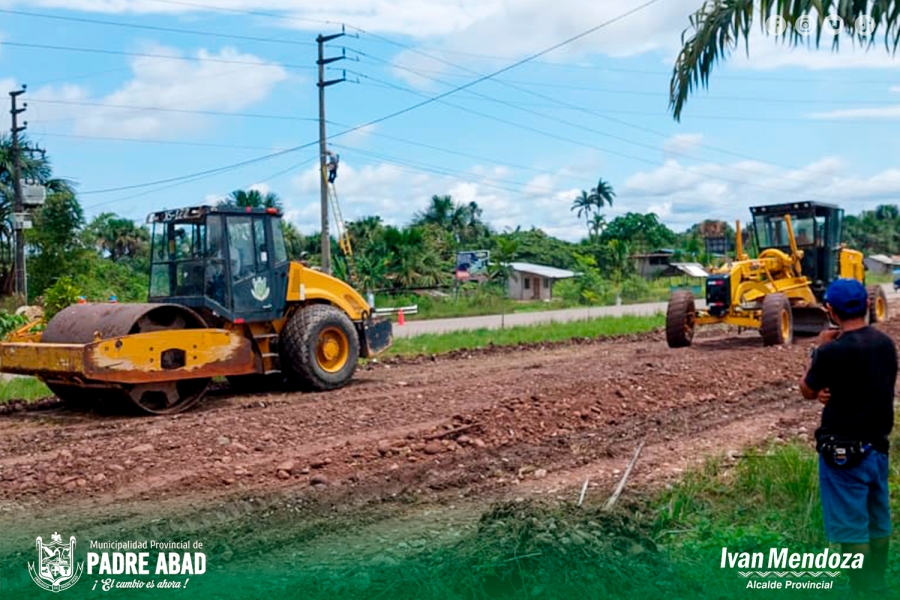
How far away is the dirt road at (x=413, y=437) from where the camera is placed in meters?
7.99

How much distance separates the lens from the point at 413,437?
31.1 ft

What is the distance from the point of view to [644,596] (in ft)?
16.8

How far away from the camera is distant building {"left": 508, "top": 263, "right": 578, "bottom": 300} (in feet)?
180

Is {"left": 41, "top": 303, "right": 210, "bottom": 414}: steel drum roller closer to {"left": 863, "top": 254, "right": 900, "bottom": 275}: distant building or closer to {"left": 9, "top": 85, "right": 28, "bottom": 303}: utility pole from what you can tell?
→ {"left": 9, "top": 85, "right": 28, "bottom": 303}: utility pole

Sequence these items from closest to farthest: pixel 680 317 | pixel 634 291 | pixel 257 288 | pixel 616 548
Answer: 1. pixel 616 548
2. pixel 257 288
3. pixel 680 317
4. pixel 634 291

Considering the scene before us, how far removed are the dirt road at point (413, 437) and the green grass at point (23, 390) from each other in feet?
5.18

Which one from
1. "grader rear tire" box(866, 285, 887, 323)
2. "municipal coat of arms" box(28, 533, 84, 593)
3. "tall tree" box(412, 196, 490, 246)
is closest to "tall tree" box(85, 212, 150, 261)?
"tall tree" box(412, 196, 490, 246)

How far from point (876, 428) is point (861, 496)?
1.16 ft

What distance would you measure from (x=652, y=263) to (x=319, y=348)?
66668mm

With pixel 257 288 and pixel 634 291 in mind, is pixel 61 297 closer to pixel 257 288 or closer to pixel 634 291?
pixel 257 288

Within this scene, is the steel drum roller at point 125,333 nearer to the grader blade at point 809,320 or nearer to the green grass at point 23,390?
the green grass at point 23,390

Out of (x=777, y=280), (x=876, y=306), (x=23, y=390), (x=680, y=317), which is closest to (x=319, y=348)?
(x=23, y=390)

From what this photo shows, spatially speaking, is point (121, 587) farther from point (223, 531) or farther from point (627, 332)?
point (627, 332)

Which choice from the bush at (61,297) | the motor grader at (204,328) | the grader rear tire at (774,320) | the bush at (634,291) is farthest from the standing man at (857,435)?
the bush at (634,291)
